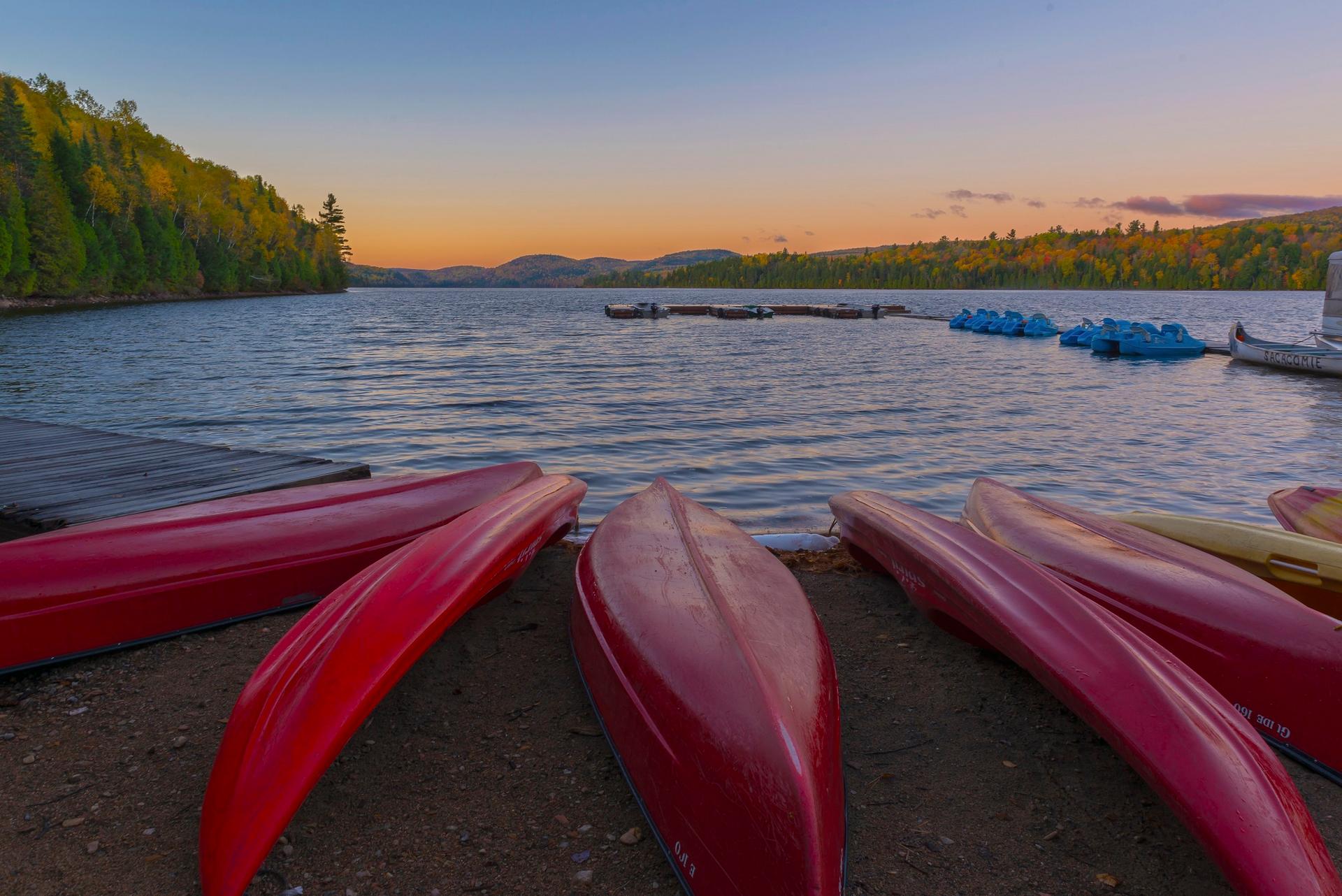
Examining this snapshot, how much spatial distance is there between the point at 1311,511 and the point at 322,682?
6.86 metres

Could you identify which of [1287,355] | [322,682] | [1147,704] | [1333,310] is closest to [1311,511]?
[1147,704]

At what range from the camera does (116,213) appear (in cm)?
6912

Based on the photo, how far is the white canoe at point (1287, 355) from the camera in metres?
23.8

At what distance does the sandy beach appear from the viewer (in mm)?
2465

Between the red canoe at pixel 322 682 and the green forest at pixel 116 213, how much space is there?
65610 mm

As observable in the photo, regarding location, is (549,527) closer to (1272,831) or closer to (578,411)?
(1272,831)

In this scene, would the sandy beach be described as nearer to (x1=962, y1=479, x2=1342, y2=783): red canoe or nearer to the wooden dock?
(x1=962, y1=479, x2=1342, y2=783): red canoe

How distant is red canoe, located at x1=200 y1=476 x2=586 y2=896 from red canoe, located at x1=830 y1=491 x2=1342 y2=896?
8.02 feet

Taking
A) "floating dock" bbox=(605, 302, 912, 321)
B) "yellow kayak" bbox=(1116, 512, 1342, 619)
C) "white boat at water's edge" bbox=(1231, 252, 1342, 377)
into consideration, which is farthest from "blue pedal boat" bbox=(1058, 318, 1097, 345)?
"yellow kayak" bbox=(1116, 512, 1342, 619)

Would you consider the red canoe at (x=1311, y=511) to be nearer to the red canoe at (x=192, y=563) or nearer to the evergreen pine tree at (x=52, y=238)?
the red canoe at (x=192, y=563)

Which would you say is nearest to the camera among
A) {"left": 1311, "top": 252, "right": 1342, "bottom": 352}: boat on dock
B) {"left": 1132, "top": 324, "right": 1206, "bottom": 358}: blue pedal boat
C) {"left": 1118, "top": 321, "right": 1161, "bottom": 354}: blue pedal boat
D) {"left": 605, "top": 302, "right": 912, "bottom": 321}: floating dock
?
{"left": 1311, "top": 252, "right": 1342, "bottom": 352}: boat on dock

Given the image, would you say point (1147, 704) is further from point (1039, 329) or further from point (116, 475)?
point (1039, 329)

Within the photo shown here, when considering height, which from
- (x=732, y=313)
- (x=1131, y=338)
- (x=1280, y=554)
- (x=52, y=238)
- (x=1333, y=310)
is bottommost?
(x=1131, y=338)

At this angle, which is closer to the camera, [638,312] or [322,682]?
[322,682]
